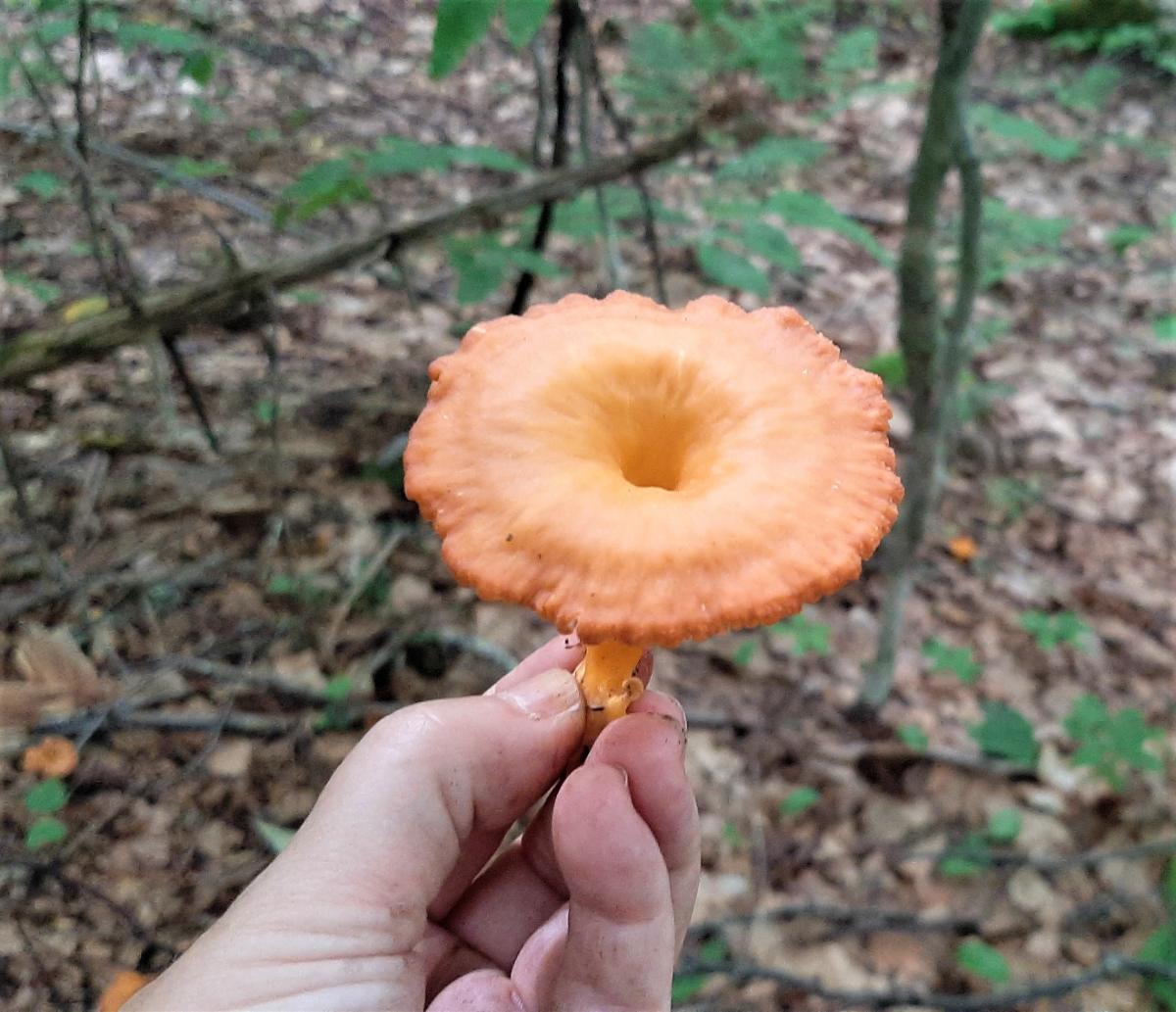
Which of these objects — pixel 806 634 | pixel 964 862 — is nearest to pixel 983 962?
pixel 964 862

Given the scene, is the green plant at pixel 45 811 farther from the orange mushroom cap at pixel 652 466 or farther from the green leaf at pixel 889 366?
the green leaf at pixel 889 366

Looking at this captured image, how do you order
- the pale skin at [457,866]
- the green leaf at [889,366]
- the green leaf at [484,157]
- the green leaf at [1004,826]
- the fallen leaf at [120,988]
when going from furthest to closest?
the green leaf at [889,366] < the green leaf at [1004,826] < the green leaf at [484,157] < the fallen leaf at [120,988] < the pale skin at [457,866]

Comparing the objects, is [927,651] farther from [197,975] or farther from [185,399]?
[185,399]

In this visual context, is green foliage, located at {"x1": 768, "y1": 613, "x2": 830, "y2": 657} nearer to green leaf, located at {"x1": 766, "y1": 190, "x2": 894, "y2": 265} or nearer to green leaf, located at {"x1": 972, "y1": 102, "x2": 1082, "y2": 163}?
green leaf, located at {"x1": 766, "y1": 190, "x2": 894, "y2": 265}

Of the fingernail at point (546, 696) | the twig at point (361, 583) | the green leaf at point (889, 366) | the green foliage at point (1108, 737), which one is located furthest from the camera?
the green leaf at point (889, 366)

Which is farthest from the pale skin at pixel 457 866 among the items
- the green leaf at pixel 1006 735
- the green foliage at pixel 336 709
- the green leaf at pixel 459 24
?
the green leaf at pixel 1006 735

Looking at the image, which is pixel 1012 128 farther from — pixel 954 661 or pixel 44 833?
pixel 44 833
